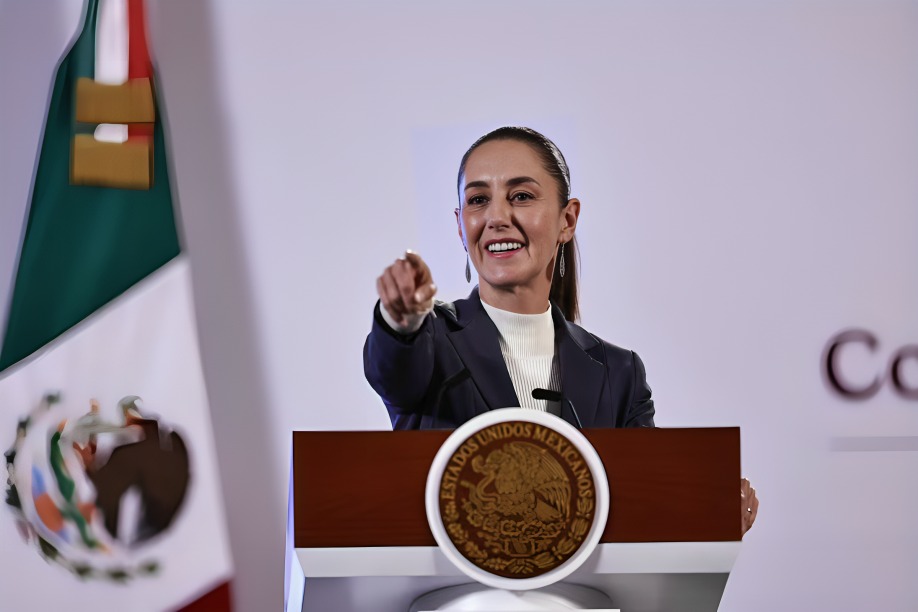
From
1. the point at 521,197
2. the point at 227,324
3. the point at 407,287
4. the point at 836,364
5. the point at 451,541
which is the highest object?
the point at 521,197

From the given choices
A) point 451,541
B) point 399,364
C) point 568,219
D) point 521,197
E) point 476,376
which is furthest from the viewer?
point 568,219

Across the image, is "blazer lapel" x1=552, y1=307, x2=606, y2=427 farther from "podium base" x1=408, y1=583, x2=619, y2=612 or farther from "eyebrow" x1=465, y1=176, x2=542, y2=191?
"podium base" x1=408, y1=583, x2=619, y2=612

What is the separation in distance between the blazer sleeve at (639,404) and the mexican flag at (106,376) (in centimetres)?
109

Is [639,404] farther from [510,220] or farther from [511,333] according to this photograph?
[510,220]

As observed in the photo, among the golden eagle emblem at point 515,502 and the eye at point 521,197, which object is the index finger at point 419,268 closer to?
the golden eagle emblem at point 515,502

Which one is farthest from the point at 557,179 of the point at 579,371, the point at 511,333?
the point at 579,371

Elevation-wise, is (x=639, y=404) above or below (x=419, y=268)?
below

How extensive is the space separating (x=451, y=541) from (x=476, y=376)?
2.92ft

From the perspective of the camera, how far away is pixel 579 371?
7.54 ft

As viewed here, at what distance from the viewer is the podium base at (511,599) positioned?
135cm

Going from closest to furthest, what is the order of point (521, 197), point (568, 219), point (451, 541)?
point (451, 541), point (521, 197), point (568, 219)

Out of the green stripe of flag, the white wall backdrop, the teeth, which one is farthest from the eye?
the green stripe of flag

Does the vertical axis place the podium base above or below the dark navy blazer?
below

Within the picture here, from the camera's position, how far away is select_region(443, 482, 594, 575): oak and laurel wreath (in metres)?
1.35
